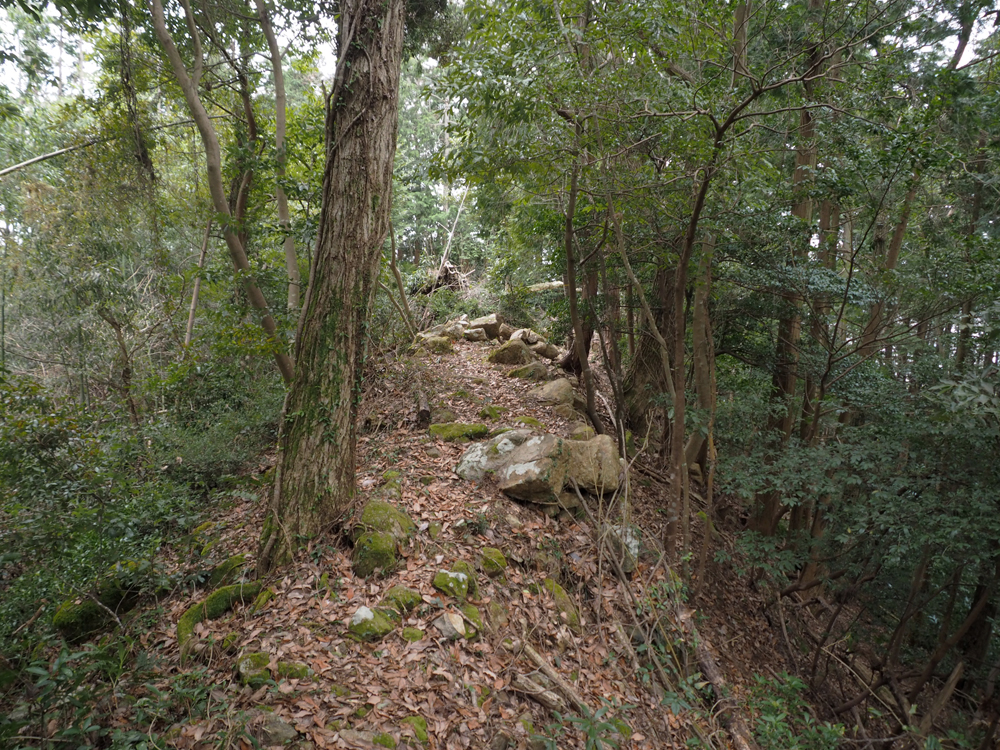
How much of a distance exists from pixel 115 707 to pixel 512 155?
5.59m

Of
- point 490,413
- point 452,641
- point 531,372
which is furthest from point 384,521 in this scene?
point 531,372

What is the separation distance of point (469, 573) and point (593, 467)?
216 cm

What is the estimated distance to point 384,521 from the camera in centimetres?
428

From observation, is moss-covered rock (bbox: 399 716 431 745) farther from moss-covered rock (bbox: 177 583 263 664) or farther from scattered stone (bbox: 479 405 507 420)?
scattered stone (bbox: 479 405 507 420)

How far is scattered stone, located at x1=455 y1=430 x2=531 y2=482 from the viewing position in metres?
5.63

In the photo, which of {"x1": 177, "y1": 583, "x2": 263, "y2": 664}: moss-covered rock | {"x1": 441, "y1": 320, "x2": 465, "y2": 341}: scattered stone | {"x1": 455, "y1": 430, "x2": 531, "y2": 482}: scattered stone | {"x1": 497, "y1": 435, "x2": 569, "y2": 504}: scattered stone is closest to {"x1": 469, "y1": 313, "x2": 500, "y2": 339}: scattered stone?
{"x1": 441, "y1": 320, "x2": 465, "y2": 341}: scattered stone

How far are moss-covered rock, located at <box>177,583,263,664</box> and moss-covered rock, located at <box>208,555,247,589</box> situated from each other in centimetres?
23

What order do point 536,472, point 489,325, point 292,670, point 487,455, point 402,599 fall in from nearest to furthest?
1. point 292,670
2. point 402,599
3. point 536,472
4. point 487,455
5. point 489,325

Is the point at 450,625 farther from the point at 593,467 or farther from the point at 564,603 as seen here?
the point at 593,467

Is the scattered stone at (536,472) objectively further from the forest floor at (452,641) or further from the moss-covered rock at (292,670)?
the moss-covered rock at (292,670)

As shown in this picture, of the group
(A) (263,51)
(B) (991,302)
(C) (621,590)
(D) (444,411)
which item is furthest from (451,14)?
(C) (621,590)

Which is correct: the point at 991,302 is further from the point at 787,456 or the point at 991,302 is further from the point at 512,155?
the point at 512,155

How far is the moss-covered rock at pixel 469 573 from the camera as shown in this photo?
419 centimetres

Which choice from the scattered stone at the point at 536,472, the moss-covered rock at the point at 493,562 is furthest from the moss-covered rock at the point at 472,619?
the scattered stone at the point at 536,472
